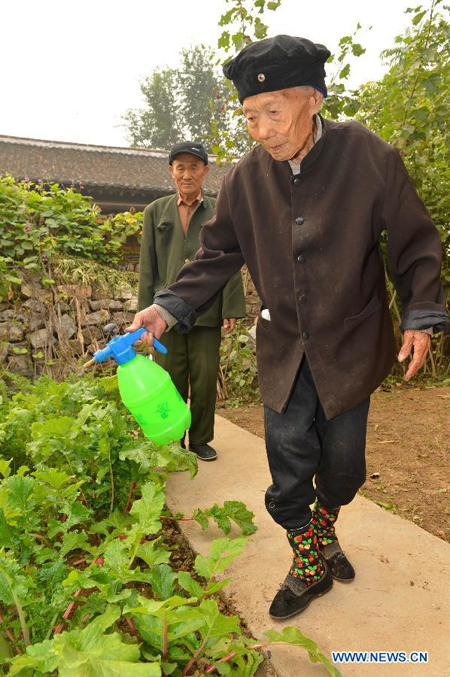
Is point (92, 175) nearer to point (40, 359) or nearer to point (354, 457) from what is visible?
point (40, 359)

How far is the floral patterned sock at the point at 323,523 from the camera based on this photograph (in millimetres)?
1939

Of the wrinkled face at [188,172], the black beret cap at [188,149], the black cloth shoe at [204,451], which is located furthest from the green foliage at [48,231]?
the black cloth shoe at [204,451]

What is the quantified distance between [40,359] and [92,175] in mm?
11961

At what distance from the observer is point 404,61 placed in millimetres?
4059

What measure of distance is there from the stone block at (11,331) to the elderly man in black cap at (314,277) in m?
3.82

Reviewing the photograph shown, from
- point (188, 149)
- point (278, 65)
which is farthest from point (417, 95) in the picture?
point (278, 65)

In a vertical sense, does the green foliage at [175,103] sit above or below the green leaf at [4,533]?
above

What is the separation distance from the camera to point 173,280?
3.35 metres

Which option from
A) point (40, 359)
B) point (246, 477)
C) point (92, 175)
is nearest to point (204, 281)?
point (246, 477)

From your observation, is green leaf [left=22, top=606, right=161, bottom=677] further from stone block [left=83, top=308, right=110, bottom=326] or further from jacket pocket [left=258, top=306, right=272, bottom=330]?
stone block [left=83, top=308, right=110, bottom=326]

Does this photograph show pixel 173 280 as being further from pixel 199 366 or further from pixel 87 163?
pixel 87 163

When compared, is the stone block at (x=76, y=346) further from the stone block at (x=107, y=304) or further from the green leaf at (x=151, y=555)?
the green leaf at (x=151, y=555)

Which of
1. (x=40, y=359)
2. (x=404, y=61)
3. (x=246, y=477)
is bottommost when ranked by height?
(x=246, y=477)

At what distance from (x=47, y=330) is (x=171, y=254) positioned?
2.44 metres
